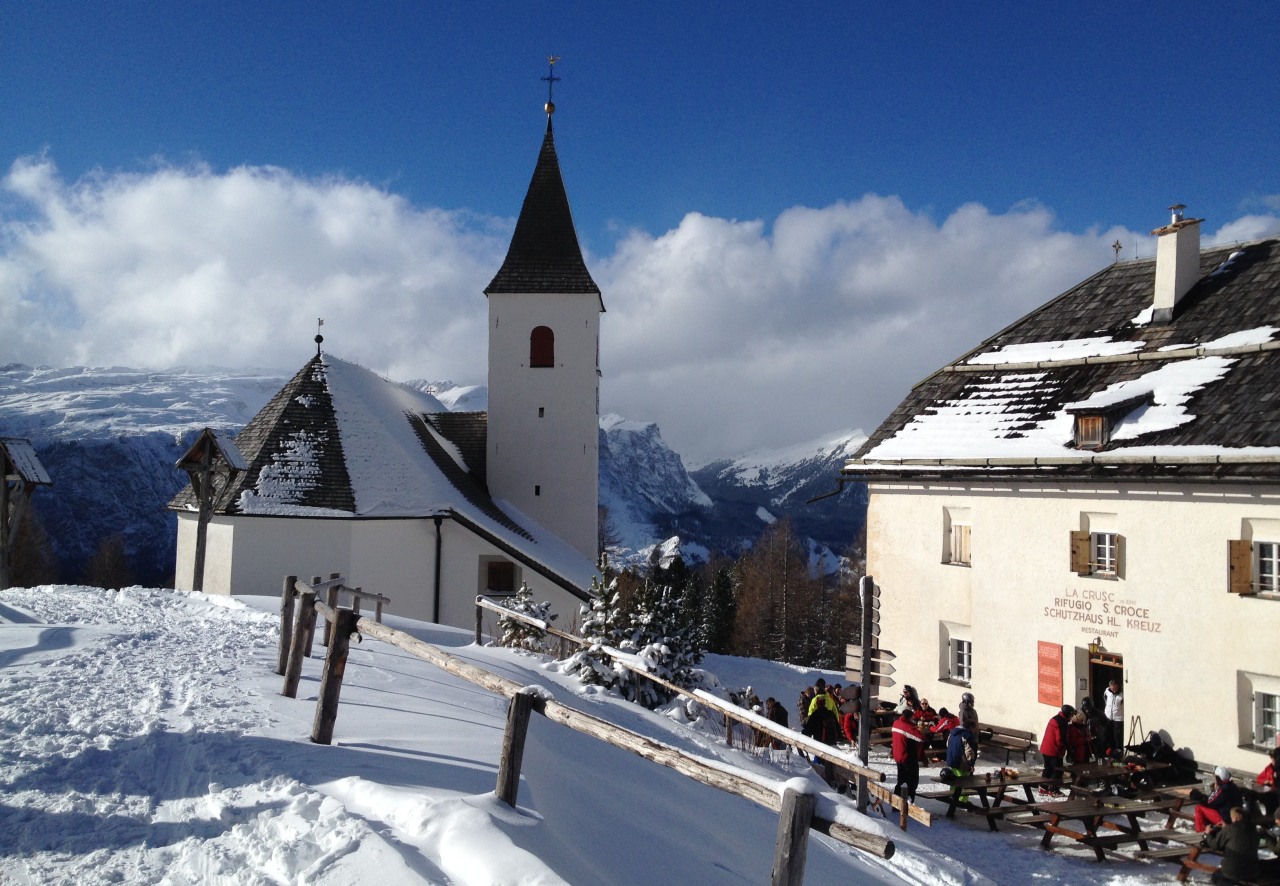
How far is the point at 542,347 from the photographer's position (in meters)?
29.6

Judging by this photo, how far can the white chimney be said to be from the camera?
17.8 meters

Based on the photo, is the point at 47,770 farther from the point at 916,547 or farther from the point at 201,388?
the point at 201,388

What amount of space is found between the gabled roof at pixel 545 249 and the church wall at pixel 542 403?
0.48 meters

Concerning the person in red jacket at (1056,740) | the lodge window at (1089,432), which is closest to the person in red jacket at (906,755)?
the person in red jacket at (1056,740)

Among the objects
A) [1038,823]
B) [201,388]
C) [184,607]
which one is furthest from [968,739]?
[201,388]

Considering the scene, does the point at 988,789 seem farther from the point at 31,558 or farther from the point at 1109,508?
the point at 31,558

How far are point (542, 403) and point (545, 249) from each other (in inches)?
212

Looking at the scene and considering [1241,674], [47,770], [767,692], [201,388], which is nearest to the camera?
[47,770]

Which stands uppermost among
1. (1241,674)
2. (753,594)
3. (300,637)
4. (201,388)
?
(201,388)

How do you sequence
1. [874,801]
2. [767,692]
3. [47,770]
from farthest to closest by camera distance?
[767,692] < [874,801] < [47,770]

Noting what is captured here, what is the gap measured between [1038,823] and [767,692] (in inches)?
627

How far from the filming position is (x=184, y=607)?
1541cm

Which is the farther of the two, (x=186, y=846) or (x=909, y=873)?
(x=909, y=873)

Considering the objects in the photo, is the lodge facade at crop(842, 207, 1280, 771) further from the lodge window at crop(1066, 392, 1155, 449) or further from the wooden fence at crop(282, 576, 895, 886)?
the wooden fence at crop(282, 576, 895, 886)
